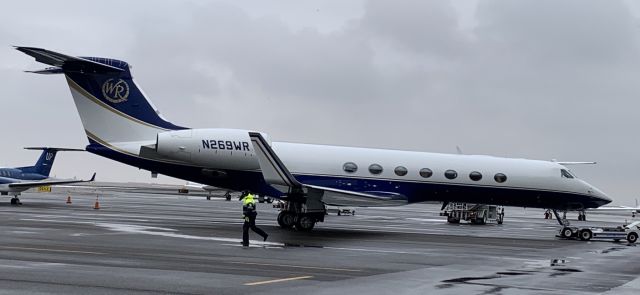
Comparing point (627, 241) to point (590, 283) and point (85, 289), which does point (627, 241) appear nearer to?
point (590, 283)

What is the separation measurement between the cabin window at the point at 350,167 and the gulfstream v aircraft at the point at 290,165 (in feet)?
0.14

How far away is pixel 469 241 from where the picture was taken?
25.8 m

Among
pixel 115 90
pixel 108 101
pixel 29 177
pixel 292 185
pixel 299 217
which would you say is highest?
pixel 115 90

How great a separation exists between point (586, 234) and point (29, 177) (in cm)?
4111

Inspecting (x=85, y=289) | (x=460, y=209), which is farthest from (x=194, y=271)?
(x=460, y=209)

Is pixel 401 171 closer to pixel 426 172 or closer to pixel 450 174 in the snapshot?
pixel 426 172

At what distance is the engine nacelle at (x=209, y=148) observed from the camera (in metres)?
27.8

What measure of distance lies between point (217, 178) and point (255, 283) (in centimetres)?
1706

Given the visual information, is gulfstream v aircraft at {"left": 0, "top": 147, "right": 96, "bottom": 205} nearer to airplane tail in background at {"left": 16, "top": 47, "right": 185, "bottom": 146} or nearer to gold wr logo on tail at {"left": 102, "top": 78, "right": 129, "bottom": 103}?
airplane tail in background at {"left": 16, "top": 47, "right": 185, "bottom": 146}

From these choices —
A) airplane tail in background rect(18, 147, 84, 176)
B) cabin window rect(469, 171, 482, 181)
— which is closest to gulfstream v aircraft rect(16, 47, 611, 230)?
cabin window rect(469, 171, 482, 181)

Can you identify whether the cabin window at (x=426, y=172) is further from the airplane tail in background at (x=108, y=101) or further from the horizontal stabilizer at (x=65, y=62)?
the horizontal stabilizer at (x=65, y=62)

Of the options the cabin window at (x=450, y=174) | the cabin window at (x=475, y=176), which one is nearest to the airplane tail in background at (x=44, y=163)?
the cabin window at (x=450, y=174)

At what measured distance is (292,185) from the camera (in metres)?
26.9

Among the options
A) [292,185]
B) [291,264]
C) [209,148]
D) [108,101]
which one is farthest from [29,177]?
[291,264]
